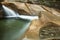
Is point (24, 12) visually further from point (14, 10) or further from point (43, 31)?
point (43, 31)

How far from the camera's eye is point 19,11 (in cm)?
169

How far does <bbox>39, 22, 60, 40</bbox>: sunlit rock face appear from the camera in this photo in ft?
5.51

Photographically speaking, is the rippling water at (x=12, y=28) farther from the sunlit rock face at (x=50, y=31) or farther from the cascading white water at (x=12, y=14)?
the sunlit rock face at (x=50, y=31)

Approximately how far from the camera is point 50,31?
1.70 m

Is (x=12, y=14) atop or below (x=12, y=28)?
atop

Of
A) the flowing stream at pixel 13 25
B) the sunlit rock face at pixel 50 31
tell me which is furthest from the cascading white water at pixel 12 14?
the sunlit rock face at pixel 50 31

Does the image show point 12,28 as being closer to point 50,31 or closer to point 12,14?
point 12,14

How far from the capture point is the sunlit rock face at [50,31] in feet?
5.51

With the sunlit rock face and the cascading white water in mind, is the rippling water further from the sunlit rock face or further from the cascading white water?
the sunlit rock face

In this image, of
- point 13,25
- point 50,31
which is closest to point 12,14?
point 13,25

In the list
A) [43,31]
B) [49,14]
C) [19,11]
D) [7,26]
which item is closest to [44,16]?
[49,14]

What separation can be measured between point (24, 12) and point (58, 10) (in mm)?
393

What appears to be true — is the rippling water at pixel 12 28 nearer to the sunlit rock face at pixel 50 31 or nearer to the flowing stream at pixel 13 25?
the flowing stream at pixel 13 25

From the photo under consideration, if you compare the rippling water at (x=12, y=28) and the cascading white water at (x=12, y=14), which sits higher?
the cascading white water at (x=12, y=14)
